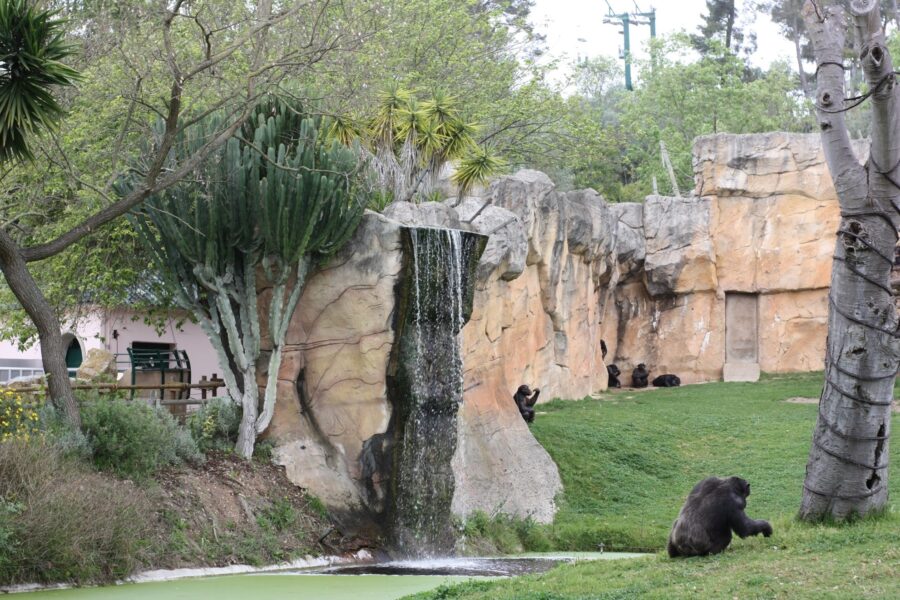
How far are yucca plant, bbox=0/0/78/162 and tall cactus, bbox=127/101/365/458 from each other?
3.92 metres

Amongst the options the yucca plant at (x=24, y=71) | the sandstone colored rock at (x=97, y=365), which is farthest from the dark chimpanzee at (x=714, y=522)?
the sandstone colored rock at (x=97, y=365)

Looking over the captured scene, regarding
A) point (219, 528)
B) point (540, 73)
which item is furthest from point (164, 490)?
point (540, 73)

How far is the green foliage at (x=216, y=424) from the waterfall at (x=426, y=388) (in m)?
2.65

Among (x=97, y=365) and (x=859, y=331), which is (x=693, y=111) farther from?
(x=859, y=331)

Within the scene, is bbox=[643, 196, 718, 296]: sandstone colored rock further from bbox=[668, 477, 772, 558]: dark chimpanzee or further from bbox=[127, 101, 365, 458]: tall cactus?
bbox=[668, 477, 772, 558]: dark chimpanzee

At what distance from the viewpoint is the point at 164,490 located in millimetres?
16453

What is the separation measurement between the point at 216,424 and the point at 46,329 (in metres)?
3.81

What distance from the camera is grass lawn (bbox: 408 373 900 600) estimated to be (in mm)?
9383

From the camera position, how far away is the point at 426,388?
63.6ft

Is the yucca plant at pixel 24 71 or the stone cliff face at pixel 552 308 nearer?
the yucca plant at pixel 24 71

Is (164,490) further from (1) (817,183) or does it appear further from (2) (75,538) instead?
(1) (817,183)

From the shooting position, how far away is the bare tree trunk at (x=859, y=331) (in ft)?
36.8

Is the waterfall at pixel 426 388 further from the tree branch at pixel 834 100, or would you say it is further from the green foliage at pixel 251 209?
the tree branch at pixel 834 100

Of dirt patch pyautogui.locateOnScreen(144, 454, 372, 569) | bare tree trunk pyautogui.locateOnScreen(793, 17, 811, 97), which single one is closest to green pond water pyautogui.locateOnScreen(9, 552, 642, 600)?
dirt patch pyautogui.locateOnScreen(144, 454, 372, 569)
